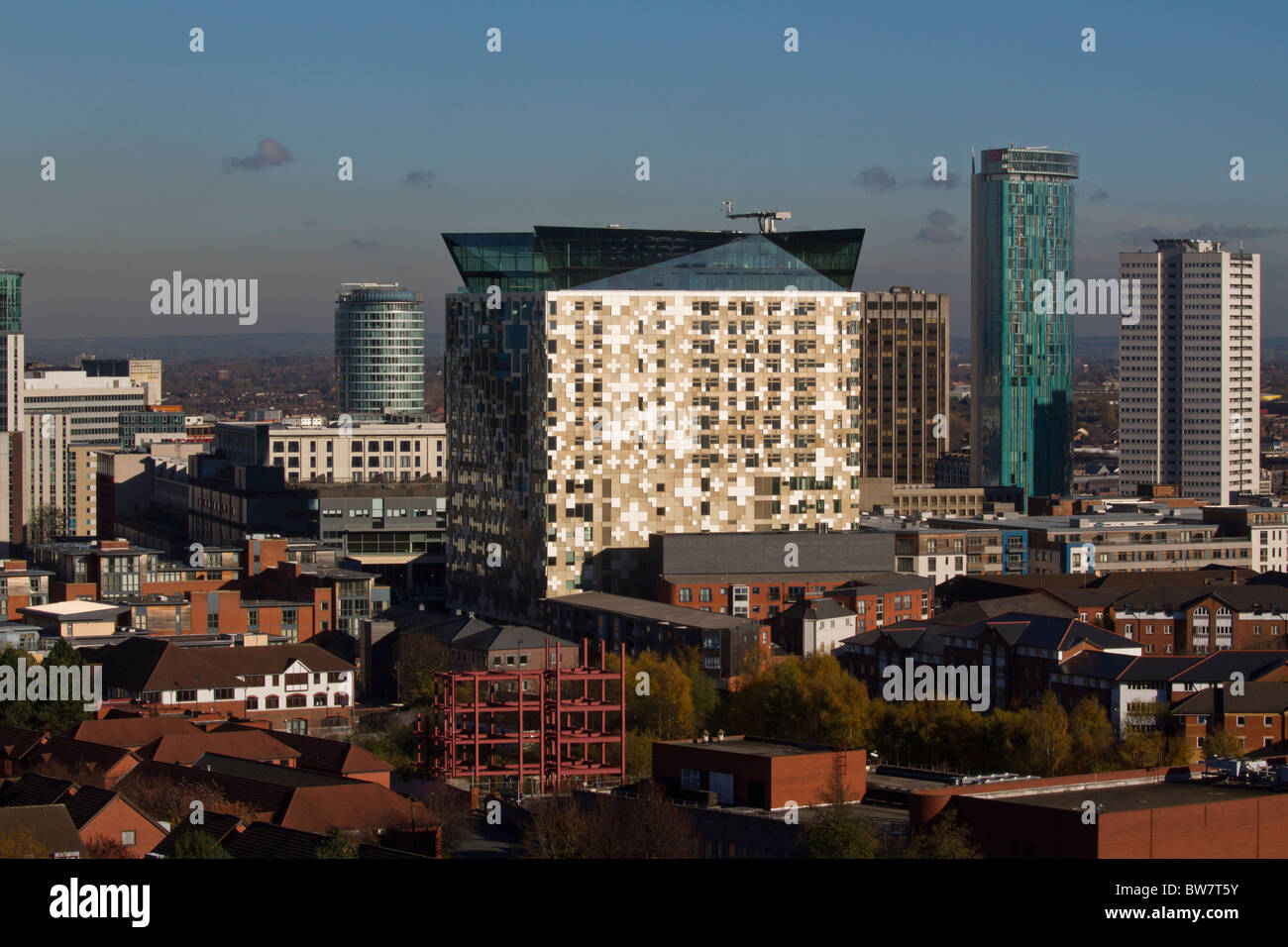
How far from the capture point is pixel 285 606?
270 ft

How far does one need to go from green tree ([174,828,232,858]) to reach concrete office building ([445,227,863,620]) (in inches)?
1930

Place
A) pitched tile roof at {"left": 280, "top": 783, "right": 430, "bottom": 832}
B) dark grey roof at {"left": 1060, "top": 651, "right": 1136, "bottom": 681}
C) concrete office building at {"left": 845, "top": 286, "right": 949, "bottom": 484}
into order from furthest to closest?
concrete office building at {"left": 845, "top": 286, "right": 949, "bottom": 484}, dark grey roof at {"left": 1060, "top": 651, "right": 1136, "bottom": 681}, pitched tile roof at {"left": 280, "top": 783, "right": 430, "bottom": 832}

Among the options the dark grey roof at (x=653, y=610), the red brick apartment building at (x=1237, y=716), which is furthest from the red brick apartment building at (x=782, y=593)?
the red brick apartment building at (x=1237, y=716)

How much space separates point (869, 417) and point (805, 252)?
67.1m

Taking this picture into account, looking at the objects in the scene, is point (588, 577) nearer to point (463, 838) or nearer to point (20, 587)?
point (20, 587)

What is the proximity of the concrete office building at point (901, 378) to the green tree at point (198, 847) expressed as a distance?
405 feet

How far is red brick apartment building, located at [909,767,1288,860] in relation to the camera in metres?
37.4

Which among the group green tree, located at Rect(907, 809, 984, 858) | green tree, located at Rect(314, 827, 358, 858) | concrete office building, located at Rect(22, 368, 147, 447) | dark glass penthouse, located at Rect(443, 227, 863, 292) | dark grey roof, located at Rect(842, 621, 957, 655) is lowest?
green tree, located at Rect(314, 827, 358, 858)

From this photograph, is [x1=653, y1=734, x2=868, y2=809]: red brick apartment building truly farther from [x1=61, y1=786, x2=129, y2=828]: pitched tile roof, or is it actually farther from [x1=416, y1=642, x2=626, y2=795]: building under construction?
[x1=61, y1=786, x2=129, y2=828]: pitched tile roof

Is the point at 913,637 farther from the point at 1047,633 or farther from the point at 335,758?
the point at 335,758

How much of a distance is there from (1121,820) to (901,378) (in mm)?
126205


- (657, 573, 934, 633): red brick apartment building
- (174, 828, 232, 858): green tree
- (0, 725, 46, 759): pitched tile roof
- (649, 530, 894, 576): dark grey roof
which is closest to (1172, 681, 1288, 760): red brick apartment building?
(657, 573, 934, 633): red brick apartment building

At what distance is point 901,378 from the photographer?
163 m

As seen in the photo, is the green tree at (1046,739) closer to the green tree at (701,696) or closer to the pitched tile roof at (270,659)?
the green tree at (701,696)
